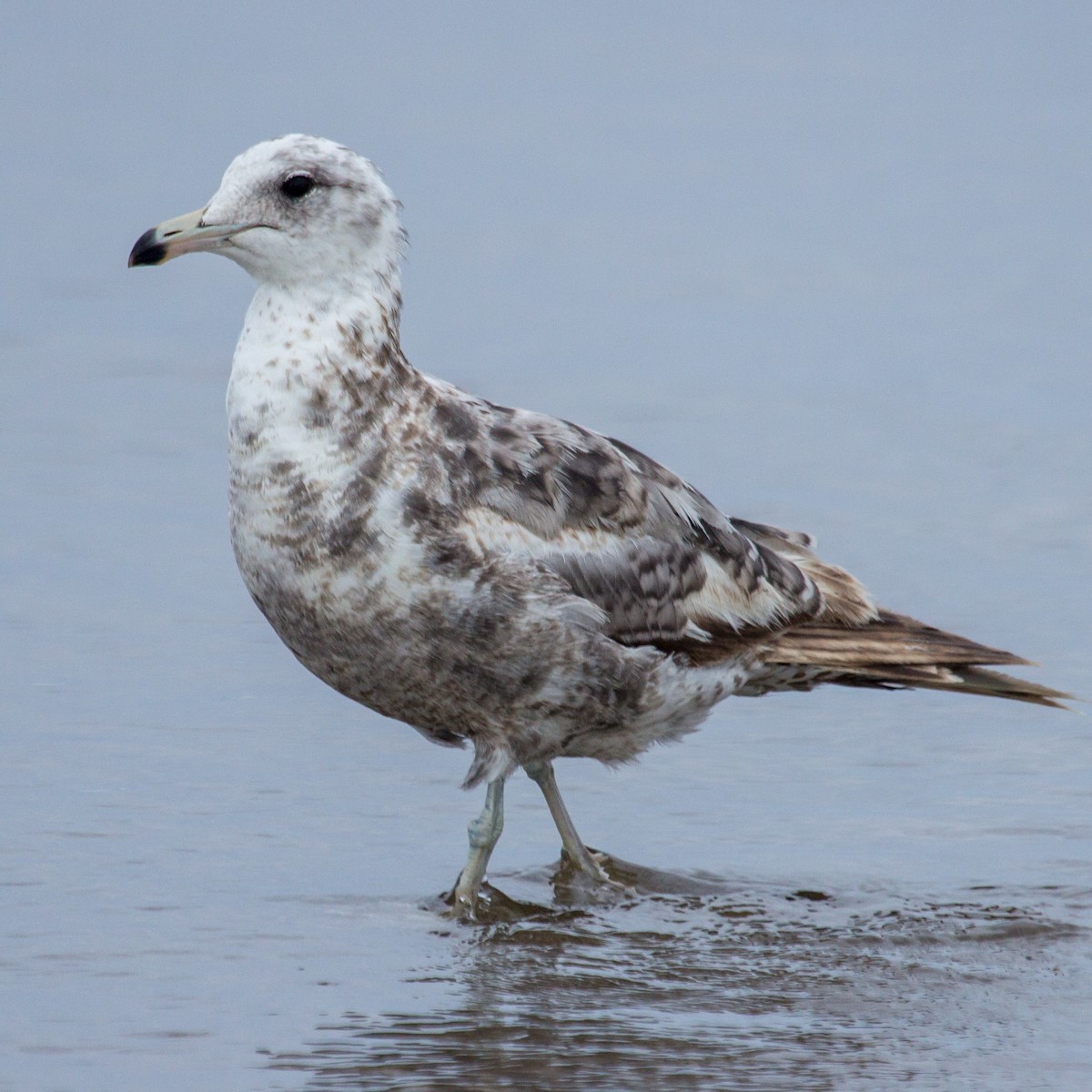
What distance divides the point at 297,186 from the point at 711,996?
9.32 feet

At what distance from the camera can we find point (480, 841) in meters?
8.30

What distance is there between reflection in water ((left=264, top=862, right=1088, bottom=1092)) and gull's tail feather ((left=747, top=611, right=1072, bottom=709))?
817 mm

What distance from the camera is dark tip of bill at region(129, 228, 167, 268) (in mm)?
7969

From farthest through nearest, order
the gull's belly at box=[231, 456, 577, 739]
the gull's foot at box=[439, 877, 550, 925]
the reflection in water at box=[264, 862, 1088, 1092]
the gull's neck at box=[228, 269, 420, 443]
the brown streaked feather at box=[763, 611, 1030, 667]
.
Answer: the brown streaked feather at box=[763, 611, 1030, 667] → the gull's foot at box=[439, 877, 550, 925] → the gull's neck at box=[228, 269, 420, 443] → the gull's belly at box=[231, 456, 577, 739] → the reflection in water at box=[264, 862, 1088, 1092]

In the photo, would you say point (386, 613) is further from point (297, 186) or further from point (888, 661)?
point (888, 661)

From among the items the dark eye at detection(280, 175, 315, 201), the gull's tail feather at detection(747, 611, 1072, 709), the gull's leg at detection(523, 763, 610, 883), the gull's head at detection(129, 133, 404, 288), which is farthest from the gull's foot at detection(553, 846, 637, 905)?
the dark eye at detection(280, 175, 315, 201)

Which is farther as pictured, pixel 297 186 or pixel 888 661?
pixel 888 661

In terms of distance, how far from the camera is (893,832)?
9164mm

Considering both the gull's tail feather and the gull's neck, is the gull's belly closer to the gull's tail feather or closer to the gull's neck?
the gull's neck

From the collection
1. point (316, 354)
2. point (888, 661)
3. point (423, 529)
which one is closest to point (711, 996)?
point (423, 529)

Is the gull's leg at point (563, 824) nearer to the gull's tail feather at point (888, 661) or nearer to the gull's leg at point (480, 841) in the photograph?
the gull's leg at point (480, 841)

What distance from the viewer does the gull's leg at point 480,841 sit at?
8.27m

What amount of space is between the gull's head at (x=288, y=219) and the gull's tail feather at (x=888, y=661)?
207cm

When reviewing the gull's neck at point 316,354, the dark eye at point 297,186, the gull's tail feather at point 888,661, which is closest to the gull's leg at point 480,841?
the gull's tail feather at point 888,661
